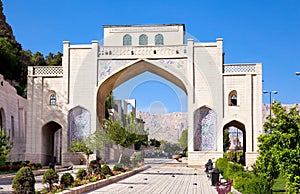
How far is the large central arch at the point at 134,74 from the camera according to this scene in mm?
29109

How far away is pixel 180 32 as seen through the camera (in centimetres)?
3131

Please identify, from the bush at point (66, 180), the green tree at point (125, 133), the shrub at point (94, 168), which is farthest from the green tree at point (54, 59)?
the bush at point (66, 180)

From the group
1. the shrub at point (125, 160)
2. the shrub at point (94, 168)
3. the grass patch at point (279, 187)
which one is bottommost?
the grass patch at point (279, 187)

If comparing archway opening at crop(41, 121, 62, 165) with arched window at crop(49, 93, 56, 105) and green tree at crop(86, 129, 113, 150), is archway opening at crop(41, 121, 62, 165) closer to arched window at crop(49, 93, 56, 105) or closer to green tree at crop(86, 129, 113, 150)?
arched window at crop(49, 93, 56, 105)

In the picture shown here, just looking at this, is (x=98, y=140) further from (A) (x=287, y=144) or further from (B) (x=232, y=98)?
(A) (x=287, y=144)

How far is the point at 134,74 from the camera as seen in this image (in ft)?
99.3

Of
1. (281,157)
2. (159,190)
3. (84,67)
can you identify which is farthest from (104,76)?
(281,157)

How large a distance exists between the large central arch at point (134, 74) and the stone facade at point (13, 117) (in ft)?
18.0

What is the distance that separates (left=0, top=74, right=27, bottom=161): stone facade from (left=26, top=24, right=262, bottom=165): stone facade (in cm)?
128

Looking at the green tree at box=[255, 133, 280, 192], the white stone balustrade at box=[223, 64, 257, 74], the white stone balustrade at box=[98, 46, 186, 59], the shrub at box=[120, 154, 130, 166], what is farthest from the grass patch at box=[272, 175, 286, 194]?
the white stone balustrade at box=[98, 46, 186, 59]

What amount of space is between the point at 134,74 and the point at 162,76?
185 cm

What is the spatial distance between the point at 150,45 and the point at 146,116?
928cm

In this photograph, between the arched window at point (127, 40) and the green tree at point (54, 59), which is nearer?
the arched window at point (127, 40)

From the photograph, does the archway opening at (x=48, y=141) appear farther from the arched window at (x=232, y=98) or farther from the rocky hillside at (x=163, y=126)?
the arched window at (x=232, y=98)
